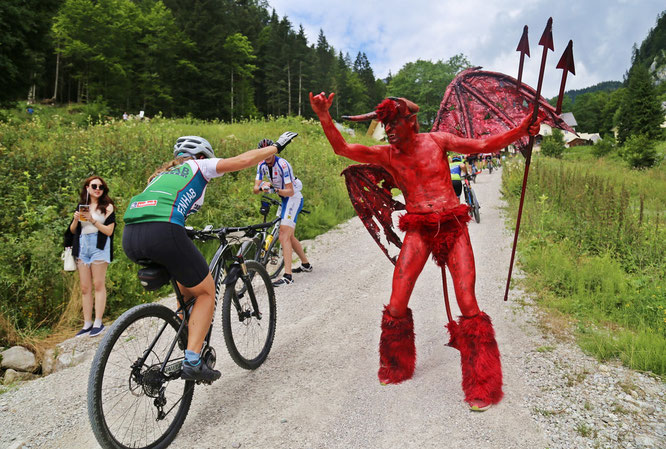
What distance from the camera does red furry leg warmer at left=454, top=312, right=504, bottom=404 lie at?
304 centimetres

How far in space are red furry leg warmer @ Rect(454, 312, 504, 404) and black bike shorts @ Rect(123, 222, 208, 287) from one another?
7.13ft

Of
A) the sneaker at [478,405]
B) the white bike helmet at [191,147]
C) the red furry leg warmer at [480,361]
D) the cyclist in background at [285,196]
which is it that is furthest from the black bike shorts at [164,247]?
the cyclist in background at [285,196]

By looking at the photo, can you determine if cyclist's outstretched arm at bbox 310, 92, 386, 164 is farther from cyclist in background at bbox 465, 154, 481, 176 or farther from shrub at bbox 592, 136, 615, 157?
shrub at bbox 592, 136, 615, 157

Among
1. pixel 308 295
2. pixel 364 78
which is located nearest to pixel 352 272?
pixel 308 295

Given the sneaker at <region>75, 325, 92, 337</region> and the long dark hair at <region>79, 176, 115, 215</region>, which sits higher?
the long dark hair at <region>79, 176, 115, 215</region>

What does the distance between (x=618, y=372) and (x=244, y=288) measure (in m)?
3.45

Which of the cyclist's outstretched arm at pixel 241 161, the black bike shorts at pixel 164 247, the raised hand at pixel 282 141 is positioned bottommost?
the black bike shorts at pixel 164 247

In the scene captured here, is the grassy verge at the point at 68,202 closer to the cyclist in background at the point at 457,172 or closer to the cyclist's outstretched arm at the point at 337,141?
the cyclist in background at the point at 457,172

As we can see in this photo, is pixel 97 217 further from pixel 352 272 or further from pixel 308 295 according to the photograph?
pixel 352 272

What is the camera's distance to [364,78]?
69.9 metres

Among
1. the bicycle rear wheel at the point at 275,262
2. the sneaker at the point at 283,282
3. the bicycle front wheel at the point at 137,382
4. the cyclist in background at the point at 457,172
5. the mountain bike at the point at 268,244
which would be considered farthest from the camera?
the cyclist in background at the point at 457,172

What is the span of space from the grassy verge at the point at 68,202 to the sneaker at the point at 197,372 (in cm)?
311

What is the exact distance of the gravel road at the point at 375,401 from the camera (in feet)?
9.09

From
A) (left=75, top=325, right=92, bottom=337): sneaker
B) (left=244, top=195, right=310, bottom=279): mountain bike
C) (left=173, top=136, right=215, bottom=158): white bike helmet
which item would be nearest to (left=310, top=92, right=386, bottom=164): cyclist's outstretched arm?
(left=173, top=136, right=215, bottom=158): white bike helmet
